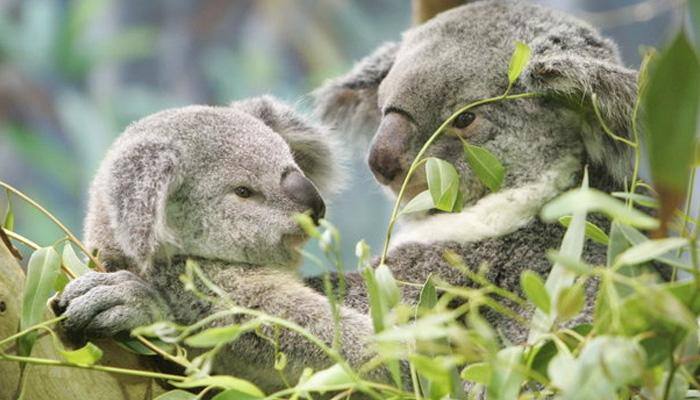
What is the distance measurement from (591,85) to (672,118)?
1.41 m

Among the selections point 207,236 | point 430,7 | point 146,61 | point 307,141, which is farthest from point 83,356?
point 146,61

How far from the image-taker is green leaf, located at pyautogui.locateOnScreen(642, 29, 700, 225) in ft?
2.84

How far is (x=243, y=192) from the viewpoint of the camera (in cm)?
195

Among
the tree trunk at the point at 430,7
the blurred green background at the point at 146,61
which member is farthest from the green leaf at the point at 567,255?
the blurred green background at the point at 146,61

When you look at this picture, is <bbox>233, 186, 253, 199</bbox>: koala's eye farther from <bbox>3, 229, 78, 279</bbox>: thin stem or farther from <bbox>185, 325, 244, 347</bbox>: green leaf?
<bbox>185, 325, 244, 347</bbox>: green leaf

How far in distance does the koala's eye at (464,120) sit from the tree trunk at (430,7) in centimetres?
103

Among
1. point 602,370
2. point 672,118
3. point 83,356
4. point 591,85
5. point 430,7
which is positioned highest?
point 430,7

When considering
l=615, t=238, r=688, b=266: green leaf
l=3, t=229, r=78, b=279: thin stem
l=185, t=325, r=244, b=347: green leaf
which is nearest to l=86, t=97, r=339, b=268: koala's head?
l=3, t=229, r=78, b=279: thin stem

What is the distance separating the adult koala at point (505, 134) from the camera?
226cm

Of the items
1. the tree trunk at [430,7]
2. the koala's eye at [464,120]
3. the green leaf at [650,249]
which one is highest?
the tree trunk at [430,7]

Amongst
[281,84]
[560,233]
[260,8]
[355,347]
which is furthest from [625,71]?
[260,8]

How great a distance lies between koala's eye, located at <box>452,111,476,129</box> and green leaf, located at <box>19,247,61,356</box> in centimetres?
121

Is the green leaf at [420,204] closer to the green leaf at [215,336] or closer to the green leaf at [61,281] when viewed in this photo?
the green leaf at [215,336]

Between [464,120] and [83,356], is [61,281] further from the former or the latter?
[464,120]
